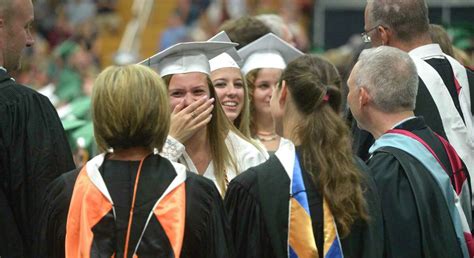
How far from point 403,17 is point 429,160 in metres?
1.04

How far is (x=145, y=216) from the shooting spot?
427cm

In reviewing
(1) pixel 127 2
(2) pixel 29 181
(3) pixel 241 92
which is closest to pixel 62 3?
(1) pixel 127 2

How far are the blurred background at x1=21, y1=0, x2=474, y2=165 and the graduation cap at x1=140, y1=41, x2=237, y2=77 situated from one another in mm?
6437

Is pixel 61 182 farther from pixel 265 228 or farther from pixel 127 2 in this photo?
pixel 127 2

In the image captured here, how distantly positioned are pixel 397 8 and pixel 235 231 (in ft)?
5.65

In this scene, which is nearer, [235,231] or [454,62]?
[235,231]

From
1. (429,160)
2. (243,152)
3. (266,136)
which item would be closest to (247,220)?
(429,160)

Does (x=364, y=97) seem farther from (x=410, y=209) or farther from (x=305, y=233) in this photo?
(x=305, y=233)

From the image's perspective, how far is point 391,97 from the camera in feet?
16.4

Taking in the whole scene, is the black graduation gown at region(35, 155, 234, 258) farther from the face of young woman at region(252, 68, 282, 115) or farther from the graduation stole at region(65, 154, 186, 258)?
the face of young woman at region(252, 68, 282, 115)

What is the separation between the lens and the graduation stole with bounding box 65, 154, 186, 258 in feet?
14.0

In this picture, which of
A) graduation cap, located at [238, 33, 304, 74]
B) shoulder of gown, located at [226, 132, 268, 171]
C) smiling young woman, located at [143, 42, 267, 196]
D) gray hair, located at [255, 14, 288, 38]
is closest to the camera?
smiling young woman, located at [143, 42, 267, 196]

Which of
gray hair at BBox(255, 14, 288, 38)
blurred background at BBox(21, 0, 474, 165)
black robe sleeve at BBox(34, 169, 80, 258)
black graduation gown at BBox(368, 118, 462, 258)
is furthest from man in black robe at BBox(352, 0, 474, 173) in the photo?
blurred background at BBox(21, 0, 474, 165)

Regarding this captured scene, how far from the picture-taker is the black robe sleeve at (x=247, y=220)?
15.0ft
